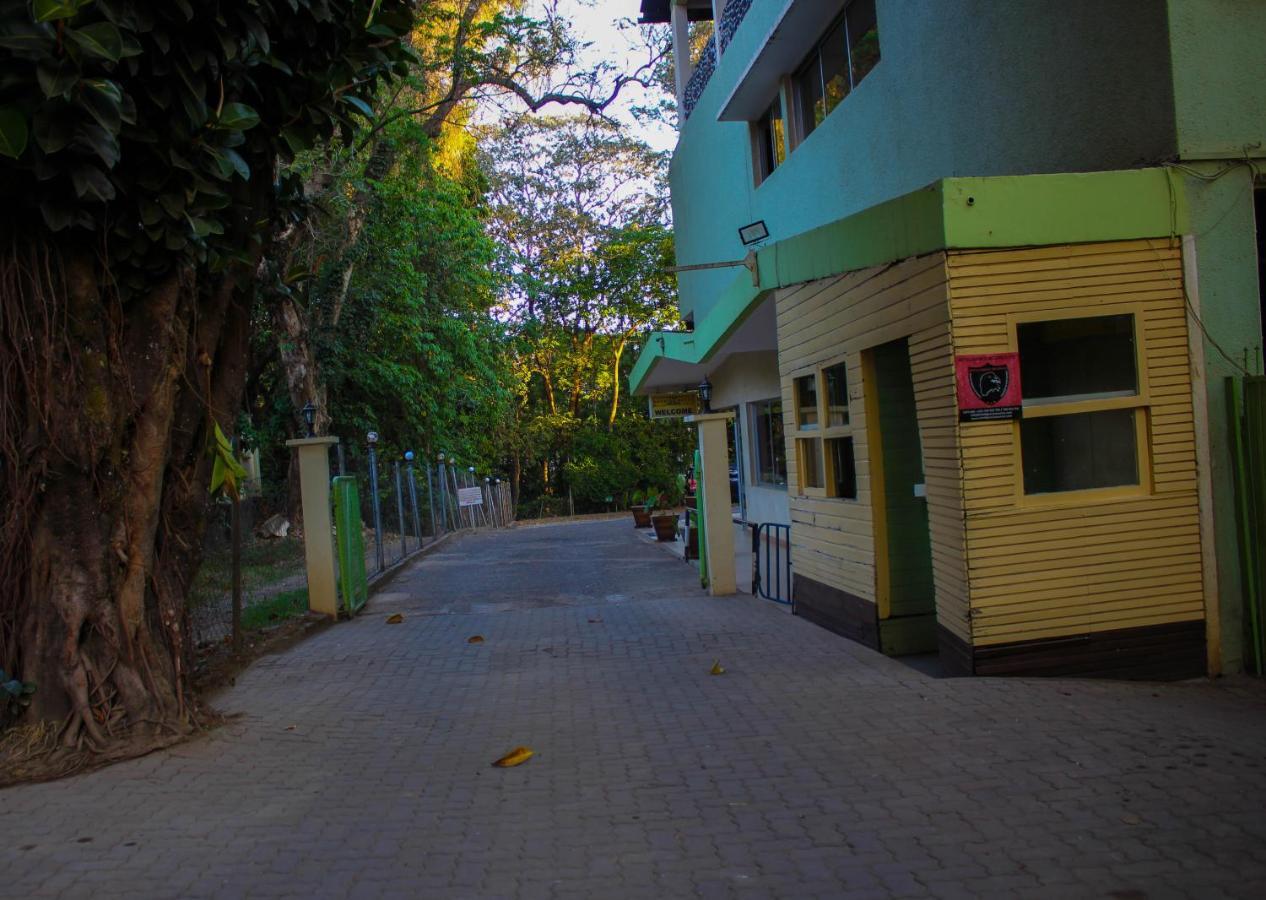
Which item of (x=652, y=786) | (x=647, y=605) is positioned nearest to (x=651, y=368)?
(x=647, y=605)

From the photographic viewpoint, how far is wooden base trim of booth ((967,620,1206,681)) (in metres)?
6.77

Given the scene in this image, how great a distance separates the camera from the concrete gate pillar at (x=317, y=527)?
11820 mm

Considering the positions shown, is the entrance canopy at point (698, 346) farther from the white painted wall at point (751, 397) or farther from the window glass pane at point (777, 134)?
the window glass pane at point (777, 134)

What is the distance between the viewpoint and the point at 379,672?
8.71 meters

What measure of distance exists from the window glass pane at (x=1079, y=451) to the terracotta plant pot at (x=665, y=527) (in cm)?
1471

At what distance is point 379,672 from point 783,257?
4.83 metres

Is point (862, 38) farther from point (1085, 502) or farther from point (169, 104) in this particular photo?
point (169, 104)

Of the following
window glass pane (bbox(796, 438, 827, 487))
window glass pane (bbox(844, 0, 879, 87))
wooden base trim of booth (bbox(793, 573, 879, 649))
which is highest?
→ window glass pane (bbox(844, 0, 879, 87))

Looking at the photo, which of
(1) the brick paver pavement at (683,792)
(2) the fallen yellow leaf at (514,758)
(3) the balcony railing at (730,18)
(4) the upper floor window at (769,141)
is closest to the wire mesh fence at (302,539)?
(1) the brick paver pavement at (683,792)

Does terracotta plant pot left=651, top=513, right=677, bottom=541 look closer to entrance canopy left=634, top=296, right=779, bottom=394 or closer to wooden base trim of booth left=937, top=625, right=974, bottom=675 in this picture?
entrance canopy left=634, top=296, right=779, bottom=394

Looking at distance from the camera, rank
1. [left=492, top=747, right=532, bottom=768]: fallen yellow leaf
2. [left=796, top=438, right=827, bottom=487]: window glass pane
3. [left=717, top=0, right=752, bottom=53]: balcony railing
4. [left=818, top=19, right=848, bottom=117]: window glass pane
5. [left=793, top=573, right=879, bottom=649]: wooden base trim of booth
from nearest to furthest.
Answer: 1. [left=492, top=747, right=532, bottom=768]: fallen yellow leaf
2. [left=793, top=573, right=879, bottom=649]: wooden base trim of booth
3. [left=796, top=438, right=827, bottom=487]: window glass pane
4. [left=818, top=19, right=848, bottom=117]: window glass pane
5. [left=717, top=0, right=752, bottom=53]: balcony railing

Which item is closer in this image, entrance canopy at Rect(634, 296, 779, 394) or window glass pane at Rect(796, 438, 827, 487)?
window glass pane at Rect(796, 438, 827, 487)

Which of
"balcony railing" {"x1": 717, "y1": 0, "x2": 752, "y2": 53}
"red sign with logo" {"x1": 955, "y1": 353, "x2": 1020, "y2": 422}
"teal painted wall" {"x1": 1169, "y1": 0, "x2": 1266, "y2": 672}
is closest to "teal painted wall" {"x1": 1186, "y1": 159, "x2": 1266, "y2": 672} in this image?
"teal painted wall" {"x1": 1169, "y1": 0, "x2": 1266, "y2": 672}

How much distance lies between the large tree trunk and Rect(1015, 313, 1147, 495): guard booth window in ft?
17.1
